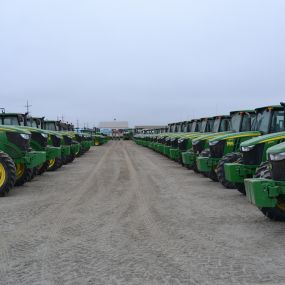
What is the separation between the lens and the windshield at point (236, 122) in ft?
45.6

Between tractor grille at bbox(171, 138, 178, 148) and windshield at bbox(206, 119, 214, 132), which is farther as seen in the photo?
tractor grille at bbox(171, 138, 178, 148)

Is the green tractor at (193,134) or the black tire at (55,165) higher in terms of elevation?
the green tractor at (193,134)

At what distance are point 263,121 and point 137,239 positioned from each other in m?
5.57

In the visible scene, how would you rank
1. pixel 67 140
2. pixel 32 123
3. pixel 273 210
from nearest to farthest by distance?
1. pixel 273 210
2. pixel 32 123
3. pixel 67 140

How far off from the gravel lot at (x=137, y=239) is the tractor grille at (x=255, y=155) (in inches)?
35.4

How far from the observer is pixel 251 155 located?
9.76 metres

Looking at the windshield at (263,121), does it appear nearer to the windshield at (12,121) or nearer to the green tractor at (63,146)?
the windshield at (12,121)

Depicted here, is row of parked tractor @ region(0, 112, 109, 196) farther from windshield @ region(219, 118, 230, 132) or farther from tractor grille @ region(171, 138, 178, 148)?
windshield @ region(219, 118, 230, 132)

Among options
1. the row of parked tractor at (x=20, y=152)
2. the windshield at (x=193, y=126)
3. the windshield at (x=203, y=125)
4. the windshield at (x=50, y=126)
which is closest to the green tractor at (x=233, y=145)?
the row of parked tractor at (x=20, y=152)

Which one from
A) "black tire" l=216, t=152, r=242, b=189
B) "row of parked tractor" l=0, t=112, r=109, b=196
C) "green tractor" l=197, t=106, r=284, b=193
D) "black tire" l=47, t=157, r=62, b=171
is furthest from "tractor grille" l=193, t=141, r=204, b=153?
"black tire" l=47, t=157, r=62, b=171

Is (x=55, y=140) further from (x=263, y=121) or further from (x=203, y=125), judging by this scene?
(x=263, y=121)

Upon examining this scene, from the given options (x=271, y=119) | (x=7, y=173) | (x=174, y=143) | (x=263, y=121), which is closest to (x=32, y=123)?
(x=174, y=143)

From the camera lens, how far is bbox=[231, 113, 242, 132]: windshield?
45.6 ft

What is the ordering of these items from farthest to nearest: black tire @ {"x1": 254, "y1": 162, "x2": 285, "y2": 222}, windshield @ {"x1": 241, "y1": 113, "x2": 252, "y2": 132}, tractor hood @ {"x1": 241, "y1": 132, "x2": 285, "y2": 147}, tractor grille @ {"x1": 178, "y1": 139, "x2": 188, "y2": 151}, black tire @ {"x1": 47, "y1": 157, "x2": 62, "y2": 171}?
1. tractor grille @ {"x1": 178, "y1": 139, "x2": 188, "y2": 151}
2. black tire @ {"x1": 47, "y1": 157, "x2": 62, "y2": 171}
3. windshield @ {"x1": 241, "y1": 113, "x2": 252, "y2": 132}
4. tractor hood @ {"x1": 241, "y1": 132, "x2": 285, "y2": 147}
5. black tire @ {"x1": 254, "y1": 162, "x2": 285, "y2": 222}
